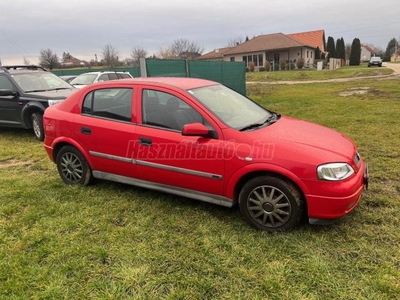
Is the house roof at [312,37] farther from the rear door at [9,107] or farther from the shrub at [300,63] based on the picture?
the rear door at [9,107]

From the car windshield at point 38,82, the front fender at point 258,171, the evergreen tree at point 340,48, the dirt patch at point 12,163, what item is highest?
the evergreen tree at point 340,48

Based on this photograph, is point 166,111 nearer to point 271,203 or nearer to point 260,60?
point 271,203

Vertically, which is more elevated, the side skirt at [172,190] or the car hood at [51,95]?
the car hood at [51,95]

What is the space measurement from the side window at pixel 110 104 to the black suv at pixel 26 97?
11.9 ft

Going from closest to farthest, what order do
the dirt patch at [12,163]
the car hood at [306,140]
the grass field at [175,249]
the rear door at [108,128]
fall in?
the grass field at [175,249]
the car hood at [306,140]
the rear door at [108,128]
the dirt patch at [12,163]

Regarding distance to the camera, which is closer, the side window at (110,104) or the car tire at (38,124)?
the side window at (110,104)

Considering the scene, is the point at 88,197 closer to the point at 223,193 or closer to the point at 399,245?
the point at 223,193

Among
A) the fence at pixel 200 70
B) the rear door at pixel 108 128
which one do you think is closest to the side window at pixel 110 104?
the rear door at pixel 108 128

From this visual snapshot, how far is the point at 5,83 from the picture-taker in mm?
7965

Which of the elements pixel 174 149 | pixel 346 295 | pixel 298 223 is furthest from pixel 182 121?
pixel 346 295

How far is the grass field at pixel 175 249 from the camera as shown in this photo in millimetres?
2496

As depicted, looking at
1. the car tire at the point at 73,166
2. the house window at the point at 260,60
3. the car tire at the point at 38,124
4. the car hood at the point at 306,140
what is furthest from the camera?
the house window at the point at 260,60

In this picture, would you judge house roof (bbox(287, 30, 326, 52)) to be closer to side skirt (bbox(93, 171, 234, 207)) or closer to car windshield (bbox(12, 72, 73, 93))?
car windshield (bbox(12, 72, 73, 93))

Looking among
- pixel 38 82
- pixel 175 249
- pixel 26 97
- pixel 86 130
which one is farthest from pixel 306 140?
pixel 38 82
